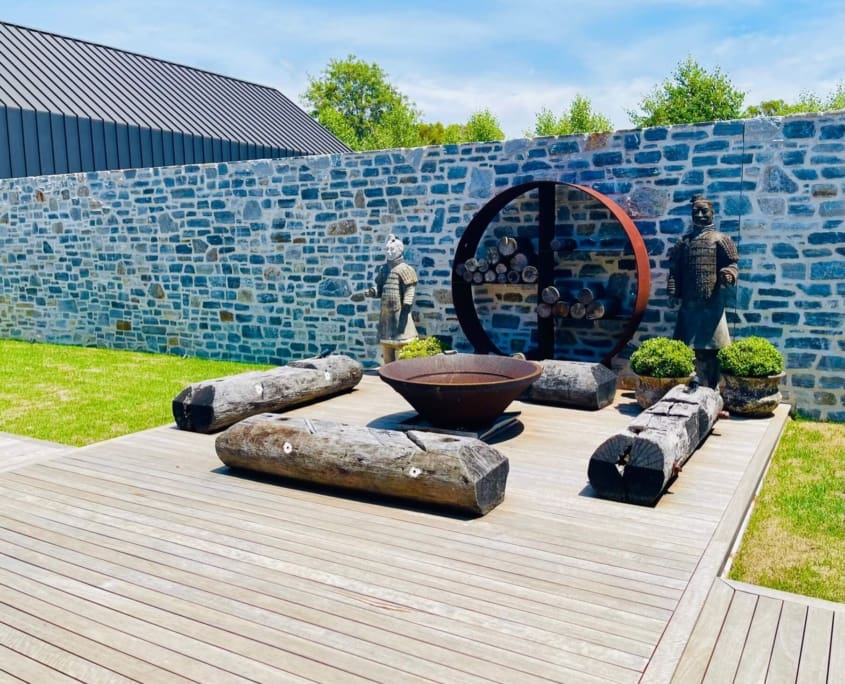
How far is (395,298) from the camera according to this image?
8555 millimetres

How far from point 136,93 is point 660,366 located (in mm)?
15305

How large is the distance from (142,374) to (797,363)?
313 inches

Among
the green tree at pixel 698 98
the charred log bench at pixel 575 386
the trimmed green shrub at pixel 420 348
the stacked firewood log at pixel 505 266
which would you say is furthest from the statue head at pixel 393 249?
the green tree at pixel 698 98

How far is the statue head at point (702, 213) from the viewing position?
6875 millimetres

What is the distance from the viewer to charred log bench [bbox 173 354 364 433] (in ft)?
20.7

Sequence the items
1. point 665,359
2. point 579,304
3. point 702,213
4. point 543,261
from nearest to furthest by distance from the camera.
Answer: point 665,359 < point 702,213 < point 579,304 < point 543,261

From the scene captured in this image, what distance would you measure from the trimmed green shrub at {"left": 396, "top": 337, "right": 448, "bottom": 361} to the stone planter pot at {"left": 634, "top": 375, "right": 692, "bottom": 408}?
2.36 meters

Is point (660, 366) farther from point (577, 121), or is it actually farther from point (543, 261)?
point (577, 121)

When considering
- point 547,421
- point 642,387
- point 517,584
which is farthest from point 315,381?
point 517,584

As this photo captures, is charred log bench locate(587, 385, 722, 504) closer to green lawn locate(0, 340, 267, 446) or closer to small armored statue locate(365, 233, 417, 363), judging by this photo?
small armored statue locate(365, 233, 417, 363)

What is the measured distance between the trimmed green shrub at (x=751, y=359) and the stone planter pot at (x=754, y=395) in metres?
0.05

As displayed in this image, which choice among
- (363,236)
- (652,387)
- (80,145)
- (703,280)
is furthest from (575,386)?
→ (80,145)

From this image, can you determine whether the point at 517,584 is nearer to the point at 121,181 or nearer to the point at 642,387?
the point at 642,387

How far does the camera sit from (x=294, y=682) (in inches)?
107
